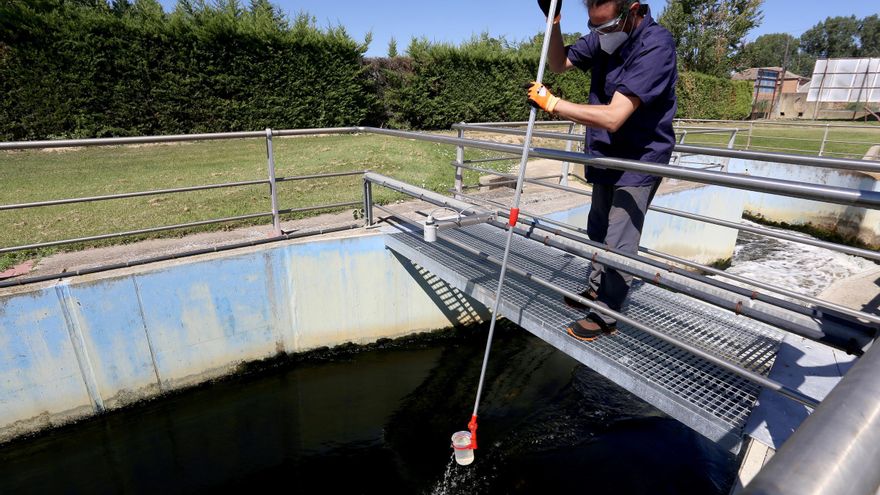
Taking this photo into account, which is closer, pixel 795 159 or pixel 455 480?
pixel 795 159

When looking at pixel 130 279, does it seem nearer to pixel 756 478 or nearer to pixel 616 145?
pixel 616 145

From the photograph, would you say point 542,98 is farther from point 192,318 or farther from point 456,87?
point 456,87

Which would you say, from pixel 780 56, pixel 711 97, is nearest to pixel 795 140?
pixel 711 97

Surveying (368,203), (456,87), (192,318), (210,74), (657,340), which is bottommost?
(192,318)

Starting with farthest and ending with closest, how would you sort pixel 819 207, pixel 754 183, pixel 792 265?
pixel 819 207 → pixel 792 265 → pixel 754 183

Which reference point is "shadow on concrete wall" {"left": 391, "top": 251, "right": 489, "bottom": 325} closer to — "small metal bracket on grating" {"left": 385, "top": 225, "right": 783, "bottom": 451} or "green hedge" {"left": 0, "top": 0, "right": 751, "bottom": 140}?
"small metal bracket on grating" {"left": 385, "top": 225, "right": 783, "bottom": 451}

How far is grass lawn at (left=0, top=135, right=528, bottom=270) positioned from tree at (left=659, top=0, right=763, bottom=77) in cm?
2224

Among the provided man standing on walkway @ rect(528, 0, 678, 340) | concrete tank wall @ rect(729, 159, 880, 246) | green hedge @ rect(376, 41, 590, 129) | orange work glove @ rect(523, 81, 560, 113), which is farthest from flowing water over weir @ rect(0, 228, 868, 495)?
green hedge @ rect(376, 41, 590, 129)

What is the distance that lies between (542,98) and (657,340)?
1.61m

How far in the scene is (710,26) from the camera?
2650 cm

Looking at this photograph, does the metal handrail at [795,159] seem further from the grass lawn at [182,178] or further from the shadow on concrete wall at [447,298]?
the grass lawn at [182,178]

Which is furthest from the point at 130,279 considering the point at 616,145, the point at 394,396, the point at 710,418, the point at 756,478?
the point at 756,478

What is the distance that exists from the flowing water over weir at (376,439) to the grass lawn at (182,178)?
1.82 meters

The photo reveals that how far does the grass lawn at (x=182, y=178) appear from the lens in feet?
17.7
